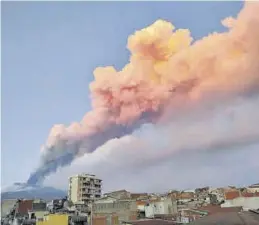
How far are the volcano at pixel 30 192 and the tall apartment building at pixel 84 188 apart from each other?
349 mm

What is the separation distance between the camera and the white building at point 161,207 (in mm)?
6386

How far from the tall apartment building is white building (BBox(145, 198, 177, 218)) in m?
1.05

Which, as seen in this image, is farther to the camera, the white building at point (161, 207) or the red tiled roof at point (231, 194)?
the white building at point (161, 207)

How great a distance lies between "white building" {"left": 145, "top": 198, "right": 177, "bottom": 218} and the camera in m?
6.39

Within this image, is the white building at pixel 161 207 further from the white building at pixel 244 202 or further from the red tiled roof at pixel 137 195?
the white building at pixel 244 202

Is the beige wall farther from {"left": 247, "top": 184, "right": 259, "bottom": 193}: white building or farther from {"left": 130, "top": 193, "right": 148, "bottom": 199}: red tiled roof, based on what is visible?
{"left": 247, "top": 184, "right": 259, "bottom": 193}: white building

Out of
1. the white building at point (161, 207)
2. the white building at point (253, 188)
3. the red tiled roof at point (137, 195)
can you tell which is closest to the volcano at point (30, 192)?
the red tiled roof at point (137, 195)

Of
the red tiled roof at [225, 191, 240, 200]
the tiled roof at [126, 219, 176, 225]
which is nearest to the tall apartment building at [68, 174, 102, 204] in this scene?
the tiled roof at [126, 219, 176, 225]

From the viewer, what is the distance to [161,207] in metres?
6.49

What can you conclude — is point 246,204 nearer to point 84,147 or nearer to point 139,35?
point 84,147

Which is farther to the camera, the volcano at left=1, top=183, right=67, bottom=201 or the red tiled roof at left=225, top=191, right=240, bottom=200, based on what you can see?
the volcano at left=1, top=183, right=67, bottom=201

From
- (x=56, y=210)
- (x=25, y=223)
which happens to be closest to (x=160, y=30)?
(x=56, y=210)

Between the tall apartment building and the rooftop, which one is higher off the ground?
the tall apartment building

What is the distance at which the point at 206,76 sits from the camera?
609 cm
